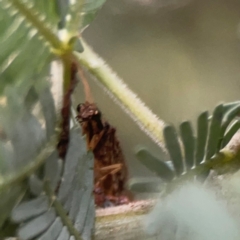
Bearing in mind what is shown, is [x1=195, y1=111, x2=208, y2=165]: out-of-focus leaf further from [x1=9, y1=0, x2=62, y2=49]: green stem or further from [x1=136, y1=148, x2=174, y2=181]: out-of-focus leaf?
[x1=9, y1=0, x2=62, y2=49]: green stem

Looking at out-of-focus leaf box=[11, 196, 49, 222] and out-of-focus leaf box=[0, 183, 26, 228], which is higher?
Answer: out-of-focus leaf box=[0, 183, 26, 228]

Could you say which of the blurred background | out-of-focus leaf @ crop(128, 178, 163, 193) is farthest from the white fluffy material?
the blurred background

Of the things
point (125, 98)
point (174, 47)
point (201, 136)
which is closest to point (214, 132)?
point (201, 136)

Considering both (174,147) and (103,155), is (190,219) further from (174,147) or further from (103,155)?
(103,155)

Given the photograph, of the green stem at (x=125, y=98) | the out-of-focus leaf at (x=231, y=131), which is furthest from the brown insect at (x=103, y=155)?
the out-of-focus leaf at (x=231, y=131)

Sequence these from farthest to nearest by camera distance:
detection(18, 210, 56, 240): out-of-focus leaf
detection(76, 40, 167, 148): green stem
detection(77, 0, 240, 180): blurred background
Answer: detection(77, 0, 240, 180): blurred background
detection(76, 40, 167, 148): green stem
detection(18, 210, 56, 240): out-of-focus leaf

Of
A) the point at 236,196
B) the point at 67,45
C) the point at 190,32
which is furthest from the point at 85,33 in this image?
the point at 236,196
